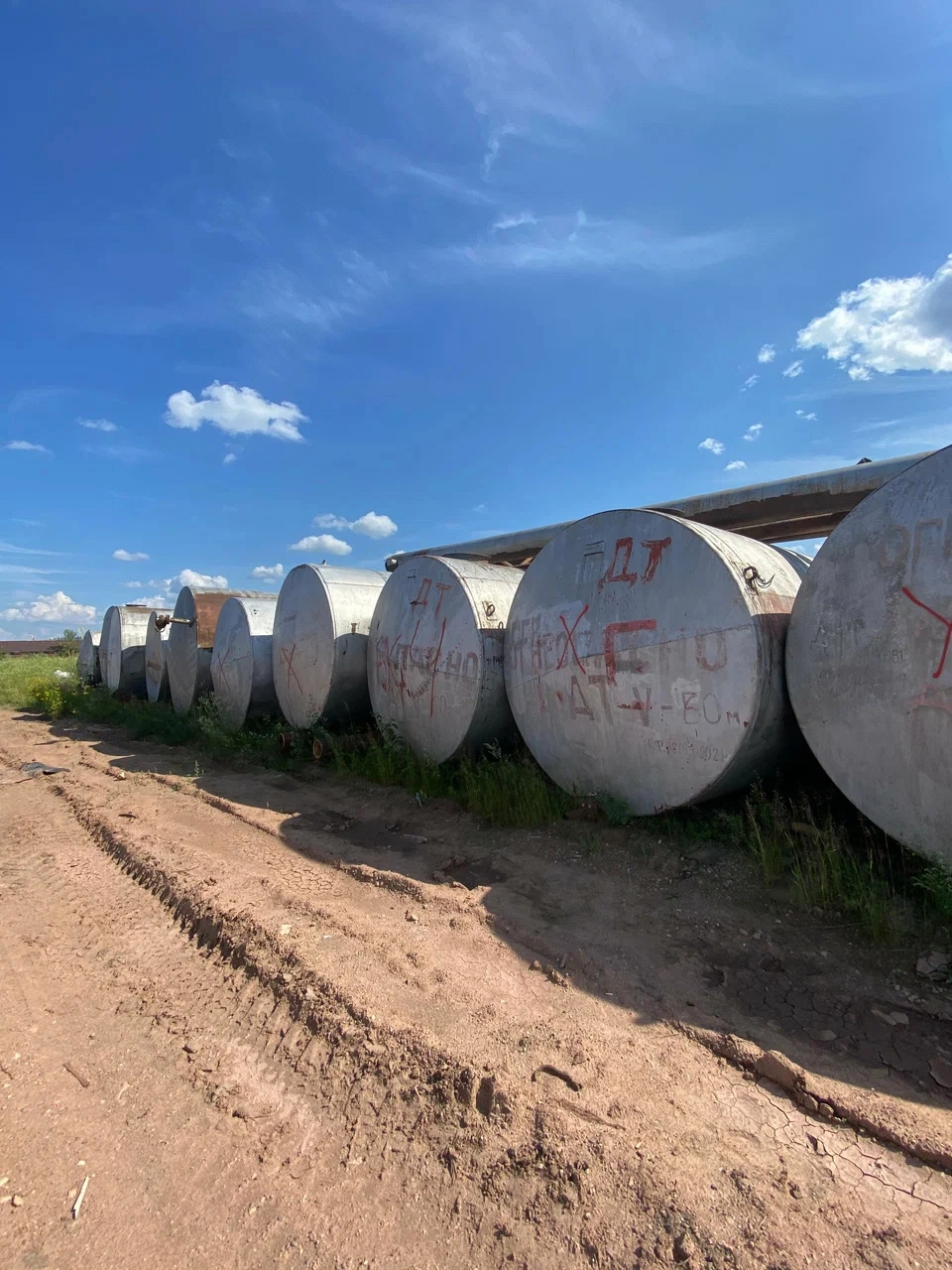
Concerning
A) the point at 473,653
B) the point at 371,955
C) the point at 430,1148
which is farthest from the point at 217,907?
the point at 473,653

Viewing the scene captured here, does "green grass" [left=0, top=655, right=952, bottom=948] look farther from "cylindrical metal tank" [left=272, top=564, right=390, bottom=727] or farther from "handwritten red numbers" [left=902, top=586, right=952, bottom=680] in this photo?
"handwritten red numbers" [left=902, top=586, right=952, bottom=680]

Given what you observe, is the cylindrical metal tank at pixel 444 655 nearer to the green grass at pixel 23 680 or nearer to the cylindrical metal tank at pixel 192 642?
the cylindrical metal tank at pixel 192 642

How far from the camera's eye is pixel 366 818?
583 centimetres

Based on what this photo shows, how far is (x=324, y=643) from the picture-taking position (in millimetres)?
7859

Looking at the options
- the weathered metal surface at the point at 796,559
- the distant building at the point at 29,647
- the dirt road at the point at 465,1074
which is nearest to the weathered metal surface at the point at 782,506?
the weathered metal surface at the point at 796,559

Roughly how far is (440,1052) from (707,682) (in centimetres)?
250

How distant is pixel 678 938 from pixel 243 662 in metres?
7.35

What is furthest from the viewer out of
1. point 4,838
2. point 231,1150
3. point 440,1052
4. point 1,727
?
point 1,727

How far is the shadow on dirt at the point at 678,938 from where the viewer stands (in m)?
2.74

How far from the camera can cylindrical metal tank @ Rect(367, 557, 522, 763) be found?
19.4 ft

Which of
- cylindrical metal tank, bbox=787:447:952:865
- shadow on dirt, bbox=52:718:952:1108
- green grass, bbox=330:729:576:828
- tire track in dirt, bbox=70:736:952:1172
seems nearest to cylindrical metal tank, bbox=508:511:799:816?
green grass, bbox=330:729:576:828

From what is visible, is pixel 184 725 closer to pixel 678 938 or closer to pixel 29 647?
pixel 678 938

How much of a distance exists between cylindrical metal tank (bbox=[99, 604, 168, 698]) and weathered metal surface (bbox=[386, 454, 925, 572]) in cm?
915

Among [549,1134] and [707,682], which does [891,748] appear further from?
[549,1134]
